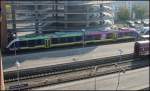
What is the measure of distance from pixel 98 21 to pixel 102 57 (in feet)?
54.6

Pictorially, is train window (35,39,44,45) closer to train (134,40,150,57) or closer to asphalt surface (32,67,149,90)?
train (134,40,150,57)

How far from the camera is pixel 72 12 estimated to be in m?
45.5

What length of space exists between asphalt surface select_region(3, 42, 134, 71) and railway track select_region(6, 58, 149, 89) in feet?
8.33

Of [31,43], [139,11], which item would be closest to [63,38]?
[31,43]

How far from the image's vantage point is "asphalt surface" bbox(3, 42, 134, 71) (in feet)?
88.2

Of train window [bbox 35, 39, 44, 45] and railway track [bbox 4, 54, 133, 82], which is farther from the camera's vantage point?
train window [bbox 35, 39, 44, 45]

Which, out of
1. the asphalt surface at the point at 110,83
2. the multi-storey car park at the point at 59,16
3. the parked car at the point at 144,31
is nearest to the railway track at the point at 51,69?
the asphalt surface at the point at 110,83

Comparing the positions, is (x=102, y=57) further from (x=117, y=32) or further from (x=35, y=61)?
(x=117, y=32)

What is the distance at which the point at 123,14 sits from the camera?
5366 cm

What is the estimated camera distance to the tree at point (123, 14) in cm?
5319

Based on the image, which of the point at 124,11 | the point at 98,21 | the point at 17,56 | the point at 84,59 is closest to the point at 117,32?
the point at 98,21

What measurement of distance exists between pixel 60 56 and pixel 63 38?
4.60 meters

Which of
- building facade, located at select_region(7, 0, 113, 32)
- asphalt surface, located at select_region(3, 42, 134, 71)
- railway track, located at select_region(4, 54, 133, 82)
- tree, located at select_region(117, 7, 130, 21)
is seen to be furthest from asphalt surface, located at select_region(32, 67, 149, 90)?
tree, located at select_region(117, 7, 130, 21)

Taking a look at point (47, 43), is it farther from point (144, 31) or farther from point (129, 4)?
point (129, 4)
